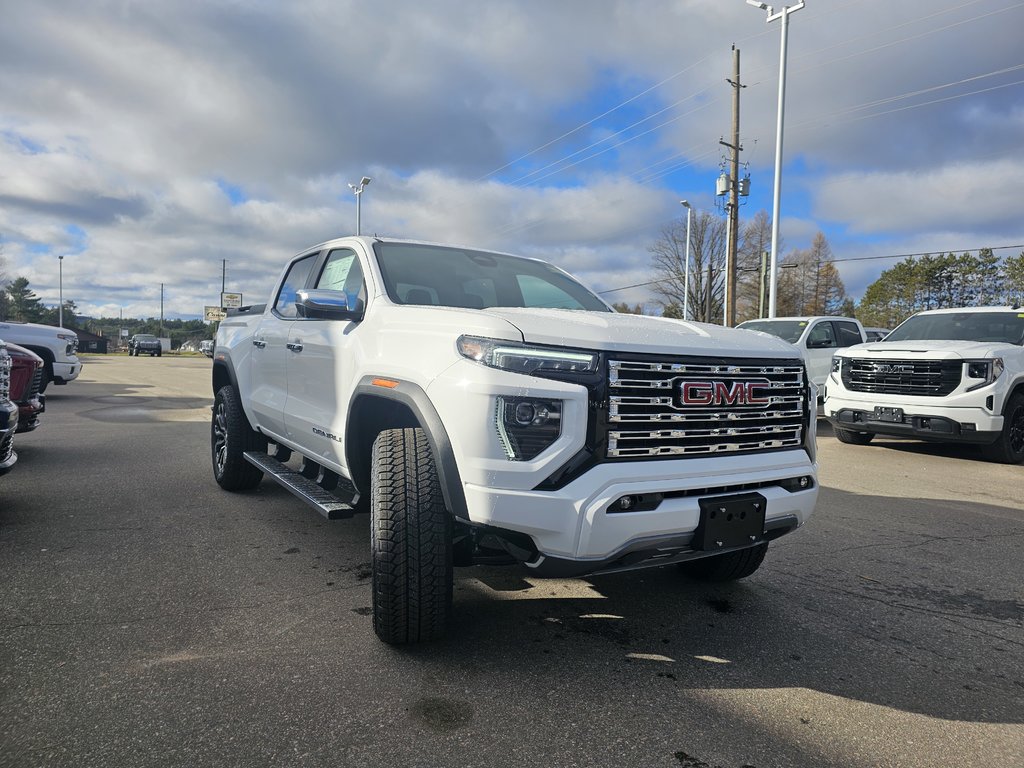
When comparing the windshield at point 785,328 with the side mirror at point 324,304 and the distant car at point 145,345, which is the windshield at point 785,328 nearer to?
the side mirror at point 324,304

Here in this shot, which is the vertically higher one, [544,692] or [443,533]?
[443,533]

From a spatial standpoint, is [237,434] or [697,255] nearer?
[237,434]

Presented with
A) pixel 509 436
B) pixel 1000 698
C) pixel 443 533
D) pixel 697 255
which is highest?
pixel 697 255

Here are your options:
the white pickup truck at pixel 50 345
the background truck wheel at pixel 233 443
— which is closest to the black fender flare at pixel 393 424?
the background truck wheel at pixel 233 443

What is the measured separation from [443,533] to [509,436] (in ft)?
1.60

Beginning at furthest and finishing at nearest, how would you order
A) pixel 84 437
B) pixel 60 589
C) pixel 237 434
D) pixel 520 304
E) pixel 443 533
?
pixel 84 437 < pixel 237 434 < pixel 520 304 < pixel 60 589 < pixel 443 533

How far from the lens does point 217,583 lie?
350 cm

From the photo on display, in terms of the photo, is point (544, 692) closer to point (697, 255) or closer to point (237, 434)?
point (237, 434)

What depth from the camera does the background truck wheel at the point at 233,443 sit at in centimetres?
527

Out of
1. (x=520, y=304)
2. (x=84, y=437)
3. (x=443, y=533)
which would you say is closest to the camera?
(x=443, y=533)

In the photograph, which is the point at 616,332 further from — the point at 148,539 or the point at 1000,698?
the point at 148,539

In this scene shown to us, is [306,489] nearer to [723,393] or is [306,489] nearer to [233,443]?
[233,443]

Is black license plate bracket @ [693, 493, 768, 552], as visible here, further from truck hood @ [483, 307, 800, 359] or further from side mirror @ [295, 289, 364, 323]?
side mirror @ [295, 289, 364, 323]

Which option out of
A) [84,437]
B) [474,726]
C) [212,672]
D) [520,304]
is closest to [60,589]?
[212,672]
